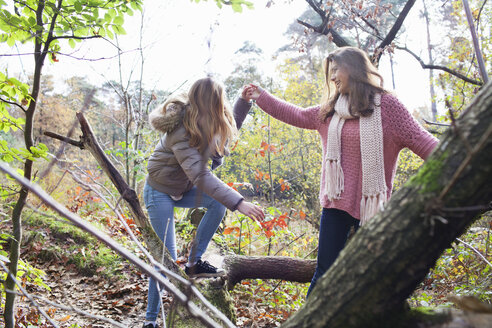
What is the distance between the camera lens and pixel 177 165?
8.39ft

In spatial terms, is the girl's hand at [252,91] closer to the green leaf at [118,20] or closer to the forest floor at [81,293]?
the green leaf at [118,20]

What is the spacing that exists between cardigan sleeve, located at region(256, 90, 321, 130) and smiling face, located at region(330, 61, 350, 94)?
0.29m

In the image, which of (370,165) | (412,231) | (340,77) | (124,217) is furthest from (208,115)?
(124,217)

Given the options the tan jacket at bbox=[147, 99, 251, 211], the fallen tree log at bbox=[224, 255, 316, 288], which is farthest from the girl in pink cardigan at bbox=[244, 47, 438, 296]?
the fallen tree log at bbox=[224, 255, 316, 288]

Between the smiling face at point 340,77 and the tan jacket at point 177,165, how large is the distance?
→ 1069 mm

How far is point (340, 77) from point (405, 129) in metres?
0.57

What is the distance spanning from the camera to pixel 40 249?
4.37 m

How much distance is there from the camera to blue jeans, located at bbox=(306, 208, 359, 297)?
2.24 m

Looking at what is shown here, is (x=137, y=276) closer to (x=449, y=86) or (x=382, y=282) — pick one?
(x=382, y=282)

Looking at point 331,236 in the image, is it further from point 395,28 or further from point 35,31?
point 395,28

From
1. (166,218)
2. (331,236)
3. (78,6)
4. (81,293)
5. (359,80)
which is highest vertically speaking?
(78,6)

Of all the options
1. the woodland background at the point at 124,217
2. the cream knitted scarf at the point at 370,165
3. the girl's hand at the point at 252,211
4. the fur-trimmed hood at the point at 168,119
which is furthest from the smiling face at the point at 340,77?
the fur-trimmed hood at the point at 168,119

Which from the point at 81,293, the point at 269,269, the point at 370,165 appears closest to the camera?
the point at 370,165

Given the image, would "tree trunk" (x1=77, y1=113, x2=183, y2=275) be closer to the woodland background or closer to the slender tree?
the woodland background
